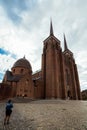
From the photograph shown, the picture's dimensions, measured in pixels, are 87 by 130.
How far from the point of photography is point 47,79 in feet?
131

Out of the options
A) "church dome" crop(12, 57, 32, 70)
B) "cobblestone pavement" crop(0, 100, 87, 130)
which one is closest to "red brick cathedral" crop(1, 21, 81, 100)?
"church dome" crop(12, 57, 32, 70)

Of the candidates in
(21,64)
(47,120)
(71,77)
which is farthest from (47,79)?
(47,120)

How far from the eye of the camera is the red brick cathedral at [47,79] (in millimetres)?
35156

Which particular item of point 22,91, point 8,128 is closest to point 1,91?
point 22,91

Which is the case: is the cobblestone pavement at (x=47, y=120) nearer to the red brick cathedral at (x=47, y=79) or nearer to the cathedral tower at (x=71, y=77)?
the red brick cathedral at (x=47, y=79)

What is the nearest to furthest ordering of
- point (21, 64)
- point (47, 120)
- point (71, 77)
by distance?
point (47, 120) → point (21, 64) → point (71, 77)

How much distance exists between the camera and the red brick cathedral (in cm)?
3516

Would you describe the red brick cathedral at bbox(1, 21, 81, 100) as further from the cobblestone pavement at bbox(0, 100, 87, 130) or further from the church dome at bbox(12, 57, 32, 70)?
the cobblestone pavement at bbox(0, 100, 87, 130)

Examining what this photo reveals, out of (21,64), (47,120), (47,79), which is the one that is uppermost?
(21,64)

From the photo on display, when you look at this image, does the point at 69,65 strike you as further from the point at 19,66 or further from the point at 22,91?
the point at 22,91

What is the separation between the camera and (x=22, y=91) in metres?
34.7

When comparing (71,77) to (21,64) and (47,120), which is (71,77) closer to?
(21,64)

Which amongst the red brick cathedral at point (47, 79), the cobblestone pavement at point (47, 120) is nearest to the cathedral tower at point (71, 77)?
the red brick cathedral at point (47, 79)

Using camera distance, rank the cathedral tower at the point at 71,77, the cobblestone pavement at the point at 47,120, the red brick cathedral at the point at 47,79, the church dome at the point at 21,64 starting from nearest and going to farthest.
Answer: the cobblestone pavement at the point at 47,120
the red brick cathedral at the point at 47,79
the church dome at the point at 21,64
the cathedral tower at the point at 71,77
